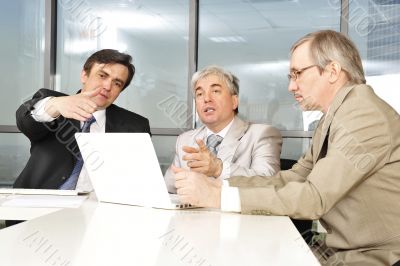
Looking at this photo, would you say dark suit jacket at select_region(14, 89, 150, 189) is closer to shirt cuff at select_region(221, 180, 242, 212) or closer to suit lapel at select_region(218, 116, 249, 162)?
suit lapel at select_region(218, 116, 249, 162)

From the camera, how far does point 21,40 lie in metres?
4.68

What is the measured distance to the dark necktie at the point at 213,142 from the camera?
2.82 m

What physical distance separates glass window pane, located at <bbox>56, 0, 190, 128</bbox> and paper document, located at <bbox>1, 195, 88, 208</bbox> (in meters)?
2.59

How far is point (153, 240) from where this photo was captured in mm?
1032

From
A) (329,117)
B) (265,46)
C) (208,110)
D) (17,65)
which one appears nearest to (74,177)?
(208,110)

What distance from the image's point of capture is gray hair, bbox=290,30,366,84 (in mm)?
1623

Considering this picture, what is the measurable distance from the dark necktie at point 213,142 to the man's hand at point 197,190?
1.33m

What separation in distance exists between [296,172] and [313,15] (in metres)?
2.69

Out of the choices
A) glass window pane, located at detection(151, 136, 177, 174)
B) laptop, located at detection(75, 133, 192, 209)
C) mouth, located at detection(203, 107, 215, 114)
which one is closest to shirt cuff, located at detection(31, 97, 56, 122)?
laptop, located at detection(75, 133, 192, 209)

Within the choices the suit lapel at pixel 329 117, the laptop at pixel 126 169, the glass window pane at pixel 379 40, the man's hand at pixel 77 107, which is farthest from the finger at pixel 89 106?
the glass window pane at pixel 379 40

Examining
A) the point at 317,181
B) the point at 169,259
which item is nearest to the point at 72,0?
A: the point at 317,181

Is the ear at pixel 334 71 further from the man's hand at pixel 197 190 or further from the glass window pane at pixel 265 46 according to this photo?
the glass window pane at pixel 265 46

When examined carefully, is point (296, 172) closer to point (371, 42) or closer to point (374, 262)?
point (374, 262)

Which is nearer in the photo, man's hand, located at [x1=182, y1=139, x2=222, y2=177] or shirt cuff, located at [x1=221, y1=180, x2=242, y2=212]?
shirt cuff, located at [x1=221, y1=180, x2=242, y2=212]
